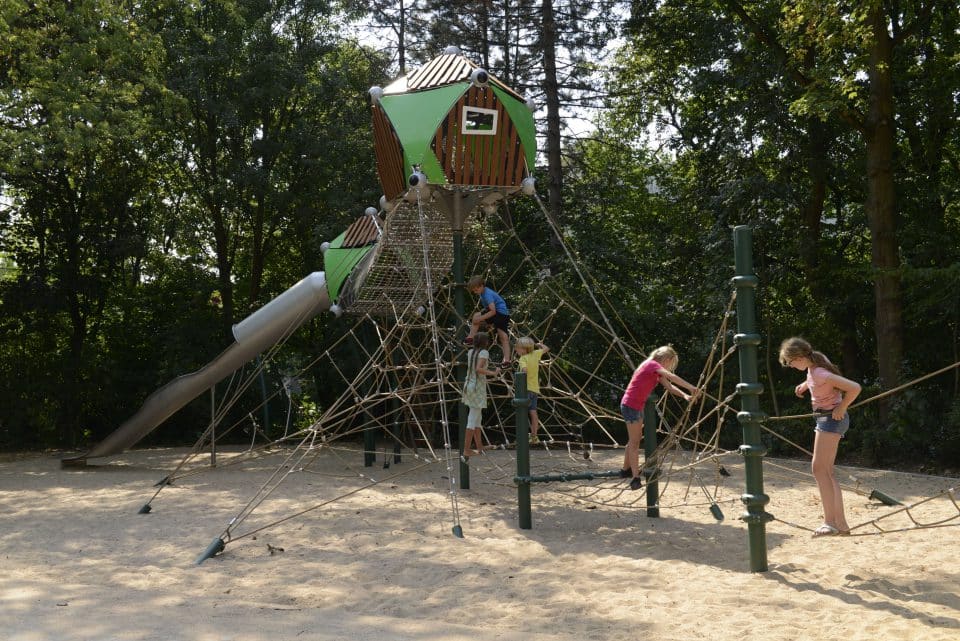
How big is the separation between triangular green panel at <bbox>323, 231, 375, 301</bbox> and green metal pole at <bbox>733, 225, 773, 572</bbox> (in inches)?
229

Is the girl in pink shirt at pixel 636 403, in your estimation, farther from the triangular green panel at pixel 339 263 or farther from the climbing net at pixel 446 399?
the triangular green panel at pixel 339 263

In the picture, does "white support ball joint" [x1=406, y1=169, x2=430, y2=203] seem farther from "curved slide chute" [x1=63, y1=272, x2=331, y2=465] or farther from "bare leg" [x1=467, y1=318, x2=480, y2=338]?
"curved slide chute" [x1=63, y1=272, x2=331, y2=465]

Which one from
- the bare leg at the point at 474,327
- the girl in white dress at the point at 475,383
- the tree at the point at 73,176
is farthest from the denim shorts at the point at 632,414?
the tree at the point at 73,176

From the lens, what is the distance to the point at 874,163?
1227 cm

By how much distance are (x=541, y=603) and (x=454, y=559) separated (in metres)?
1.23

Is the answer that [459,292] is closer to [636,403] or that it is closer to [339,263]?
[339,263]

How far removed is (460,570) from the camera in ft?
18.9

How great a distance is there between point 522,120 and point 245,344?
445 cm

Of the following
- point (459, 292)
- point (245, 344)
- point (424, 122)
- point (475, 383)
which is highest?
point (424, 122)

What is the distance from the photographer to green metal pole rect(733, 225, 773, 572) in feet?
18.1

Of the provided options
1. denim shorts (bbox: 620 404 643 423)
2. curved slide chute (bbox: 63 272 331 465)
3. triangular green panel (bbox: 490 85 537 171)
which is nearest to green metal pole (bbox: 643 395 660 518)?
denim shorts (bbox: 620 404 643 423)

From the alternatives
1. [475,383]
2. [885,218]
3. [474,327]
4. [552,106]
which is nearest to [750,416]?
[475,383]

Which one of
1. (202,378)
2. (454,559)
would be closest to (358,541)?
(454,559)

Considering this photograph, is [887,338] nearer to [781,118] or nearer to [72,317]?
[781,118]
